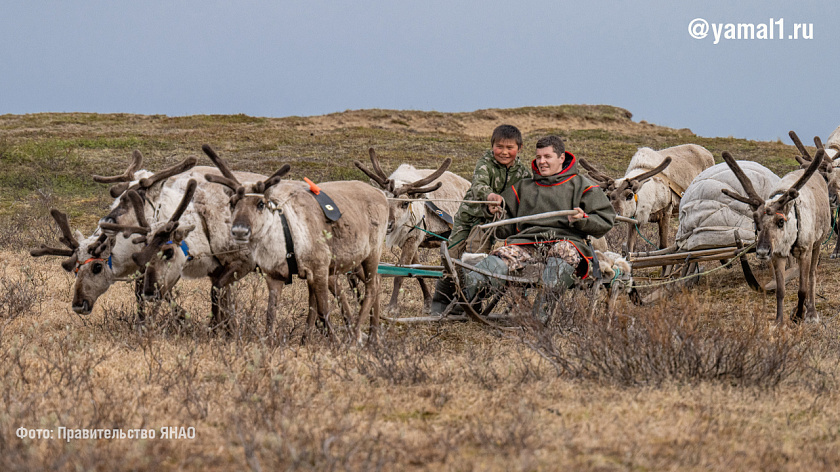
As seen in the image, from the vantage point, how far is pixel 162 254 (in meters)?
5.66

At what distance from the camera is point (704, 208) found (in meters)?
8.33

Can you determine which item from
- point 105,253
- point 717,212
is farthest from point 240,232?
point 717,212

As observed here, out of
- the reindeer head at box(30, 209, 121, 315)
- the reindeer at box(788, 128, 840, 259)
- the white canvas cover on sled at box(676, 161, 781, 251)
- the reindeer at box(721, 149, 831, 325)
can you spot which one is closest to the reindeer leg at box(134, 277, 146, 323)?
the reindeer head at box(30, 209, 121, 315)

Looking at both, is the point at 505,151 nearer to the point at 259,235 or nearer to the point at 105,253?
the point at 259,235

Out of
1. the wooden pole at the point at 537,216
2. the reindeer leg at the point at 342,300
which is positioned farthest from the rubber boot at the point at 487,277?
the reindeer leg at the point at 342,300

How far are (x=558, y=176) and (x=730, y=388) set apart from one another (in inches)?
100

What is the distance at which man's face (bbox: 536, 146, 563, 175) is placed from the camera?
20.6 feet

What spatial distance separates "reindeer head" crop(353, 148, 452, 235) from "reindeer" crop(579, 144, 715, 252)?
2487 millimetres

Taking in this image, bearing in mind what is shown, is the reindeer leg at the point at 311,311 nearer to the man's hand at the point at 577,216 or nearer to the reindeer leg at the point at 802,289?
the man's hand at the point at 577,216

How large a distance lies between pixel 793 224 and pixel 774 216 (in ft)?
1.24

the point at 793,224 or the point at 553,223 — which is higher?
the point at 553,223

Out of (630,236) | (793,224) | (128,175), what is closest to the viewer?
(128,175)

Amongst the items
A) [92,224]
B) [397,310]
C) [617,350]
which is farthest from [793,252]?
[92,224]

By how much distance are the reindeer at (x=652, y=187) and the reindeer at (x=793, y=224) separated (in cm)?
247
